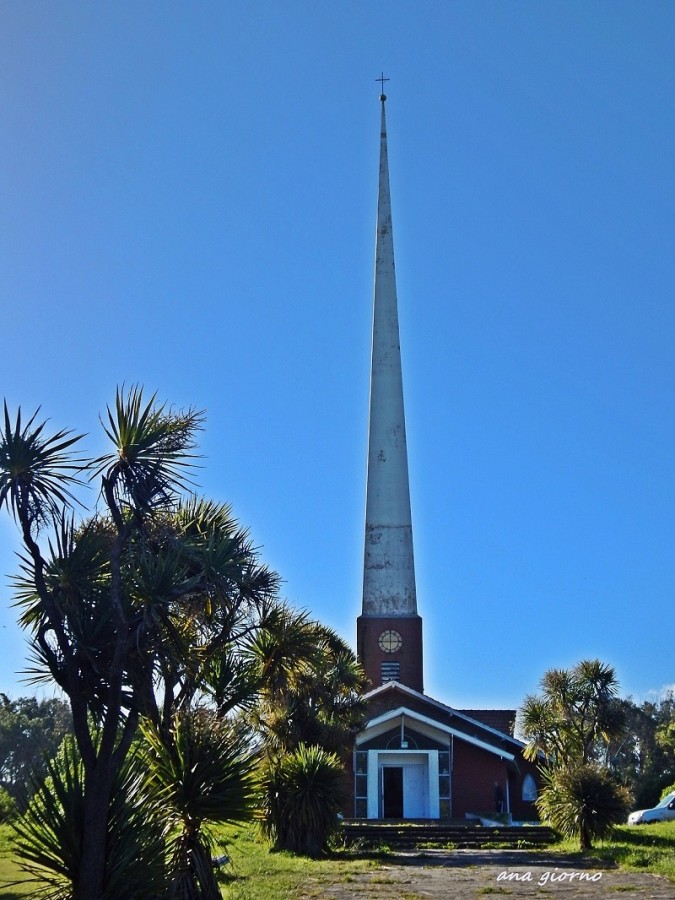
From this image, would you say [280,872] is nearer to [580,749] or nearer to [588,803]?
[588,803]

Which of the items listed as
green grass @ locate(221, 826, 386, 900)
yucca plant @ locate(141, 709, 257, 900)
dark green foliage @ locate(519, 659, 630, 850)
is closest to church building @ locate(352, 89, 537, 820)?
dark green foliage @ locate(519, 659, 630, 850)

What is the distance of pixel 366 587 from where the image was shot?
157 ft

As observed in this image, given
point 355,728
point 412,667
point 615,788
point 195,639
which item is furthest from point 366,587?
point 195,639

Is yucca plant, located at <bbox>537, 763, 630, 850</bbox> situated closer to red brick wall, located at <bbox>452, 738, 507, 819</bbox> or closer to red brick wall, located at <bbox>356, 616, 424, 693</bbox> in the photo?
red brick wall, located at <bbox>452, 738, 507, 819</bbox>

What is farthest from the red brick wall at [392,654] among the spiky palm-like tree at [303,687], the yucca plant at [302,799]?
the yucca plant at [302,799]

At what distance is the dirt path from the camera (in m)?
15.1

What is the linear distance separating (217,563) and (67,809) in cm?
354

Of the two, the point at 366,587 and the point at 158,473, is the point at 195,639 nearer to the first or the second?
the point at 158,473

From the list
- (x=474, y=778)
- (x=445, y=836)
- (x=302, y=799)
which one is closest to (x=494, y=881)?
(x=302, y=799)

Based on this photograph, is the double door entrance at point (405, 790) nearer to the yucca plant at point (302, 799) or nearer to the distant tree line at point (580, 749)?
the distant tree line at point (580, 749)

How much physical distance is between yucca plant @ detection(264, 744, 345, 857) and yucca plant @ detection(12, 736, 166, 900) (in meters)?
9.73

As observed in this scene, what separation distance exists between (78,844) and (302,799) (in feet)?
35.1

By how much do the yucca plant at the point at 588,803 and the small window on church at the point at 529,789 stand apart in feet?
56.4

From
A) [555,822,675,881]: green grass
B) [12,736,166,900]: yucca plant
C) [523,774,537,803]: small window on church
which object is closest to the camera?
[12,736,166,900]: yucca plant
